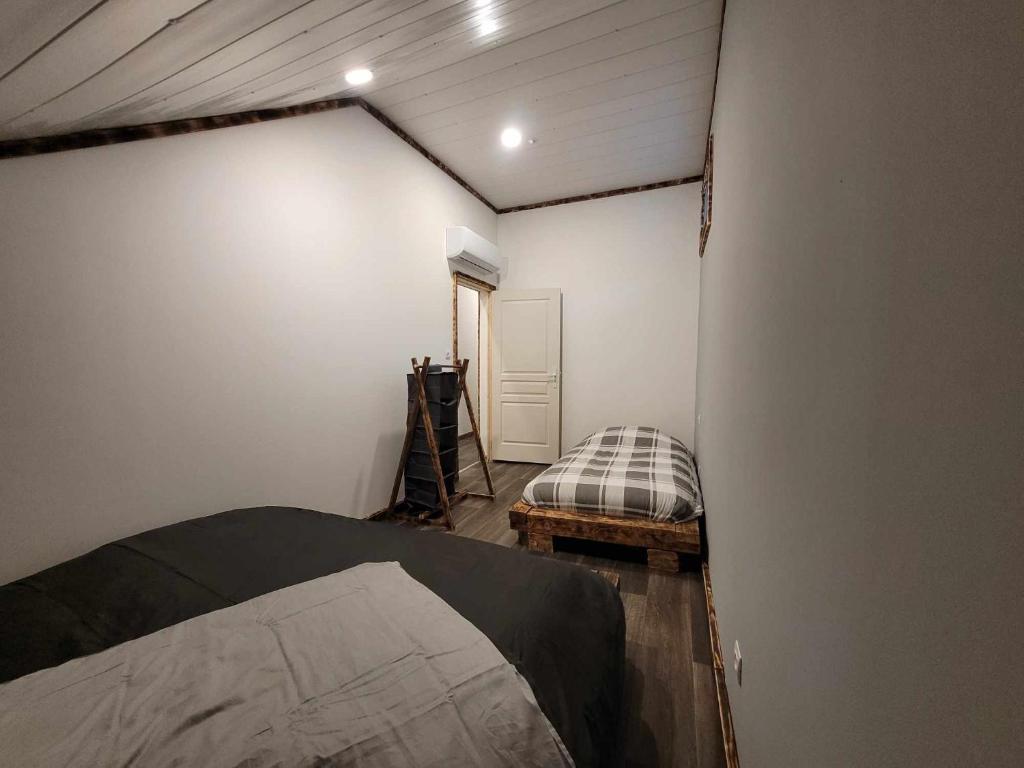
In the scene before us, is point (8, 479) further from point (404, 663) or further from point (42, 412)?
point (404, 663)

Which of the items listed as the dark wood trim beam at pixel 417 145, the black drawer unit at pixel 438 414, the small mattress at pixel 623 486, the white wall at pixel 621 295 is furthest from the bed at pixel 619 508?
the dark wood trim beam at pixel 417 145

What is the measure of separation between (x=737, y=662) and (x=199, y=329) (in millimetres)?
2525

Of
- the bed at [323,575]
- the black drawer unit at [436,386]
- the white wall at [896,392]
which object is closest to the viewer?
the white wall at [896,392]

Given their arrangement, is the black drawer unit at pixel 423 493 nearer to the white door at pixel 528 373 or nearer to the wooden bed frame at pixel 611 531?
the wooden bed frame at pixel 611 531

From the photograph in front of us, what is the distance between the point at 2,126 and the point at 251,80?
0.83 meters

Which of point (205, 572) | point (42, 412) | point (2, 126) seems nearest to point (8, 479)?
point (42, 412)

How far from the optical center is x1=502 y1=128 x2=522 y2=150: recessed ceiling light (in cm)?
310

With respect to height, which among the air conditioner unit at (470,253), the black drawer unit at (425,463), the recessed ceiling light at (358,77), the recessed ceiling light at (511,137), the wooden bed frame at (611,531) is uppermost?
the recessed ceiling light at (511,137)

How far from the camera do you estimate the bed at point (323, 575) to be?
0.92 meters

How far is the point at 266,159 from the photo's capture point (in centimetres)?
216

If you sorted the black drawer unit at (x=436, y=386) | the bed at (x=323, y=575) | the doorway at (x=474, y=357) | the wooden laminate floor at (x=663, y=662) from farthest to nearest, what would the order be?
the doorway at (x=474, y=357) < the black drawer unit at (x=436, y=386) < the wooden laminate floor at (x=663, y=662) < the bed at (x=323, y=575)

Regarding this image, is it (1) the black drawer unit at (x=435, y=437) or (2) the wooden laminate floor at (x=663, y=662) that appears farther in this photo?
(1) the black drawer unit at (x=435, y=437)

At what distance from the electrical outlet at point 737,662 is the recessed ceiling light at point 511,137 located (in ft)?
11.3

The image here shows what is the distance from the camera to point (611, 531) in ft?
7.73
